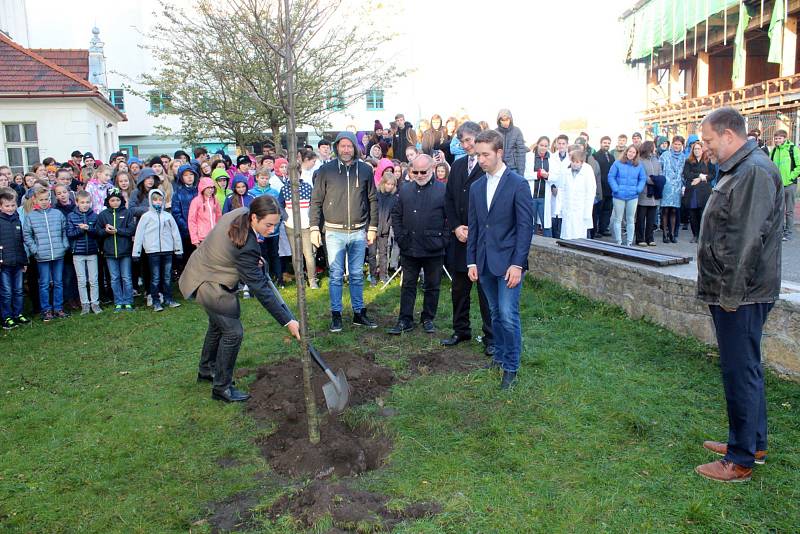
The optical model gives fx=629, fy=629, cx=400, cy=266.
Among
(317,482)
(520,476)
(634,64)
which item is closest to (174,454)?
(317,482)

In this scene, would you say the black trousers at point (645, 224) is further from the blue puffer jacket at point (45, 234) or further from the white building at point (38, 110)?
the white building at point (38, 110)

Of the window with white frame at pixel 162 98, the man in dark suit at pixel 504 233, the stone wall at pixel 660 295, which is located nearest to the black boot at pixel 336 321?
the man in dark suit at pixel 504 233

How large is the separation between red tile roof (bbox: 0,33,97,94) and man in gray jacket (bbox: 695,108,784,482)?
62.3ft

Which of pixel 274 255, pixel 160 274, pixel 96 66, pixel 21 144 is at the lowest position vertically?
pixel 160 274

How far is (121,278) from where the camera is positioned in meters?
9.19

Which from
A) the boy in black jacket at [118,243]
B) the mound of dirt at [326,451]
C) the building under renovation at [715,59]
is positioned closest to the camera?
the mound of dirt at [326,451]

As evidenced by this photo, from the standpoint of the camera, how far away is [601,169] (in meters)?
12.5

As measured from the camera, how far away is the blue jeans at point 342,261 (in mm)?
7512

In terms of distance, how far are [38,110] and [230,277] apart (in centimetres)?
1656

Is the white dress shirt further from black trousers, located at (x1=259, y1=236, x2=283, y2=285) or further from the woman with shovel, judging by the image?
black trousers, located at (x1=259, y1=236, x2=283, y2=285)

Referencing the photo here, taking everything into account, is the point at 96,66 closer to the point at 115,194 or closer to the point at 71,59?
the point at 71,59

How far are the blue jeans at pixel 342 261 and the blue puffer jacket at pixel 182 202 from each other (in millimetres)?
3466

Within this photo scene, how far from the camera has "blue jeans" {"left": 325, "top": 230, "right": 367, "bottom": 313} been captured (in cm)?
751

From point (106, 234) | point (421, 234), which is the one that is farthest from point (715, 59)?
point (106, 234)
